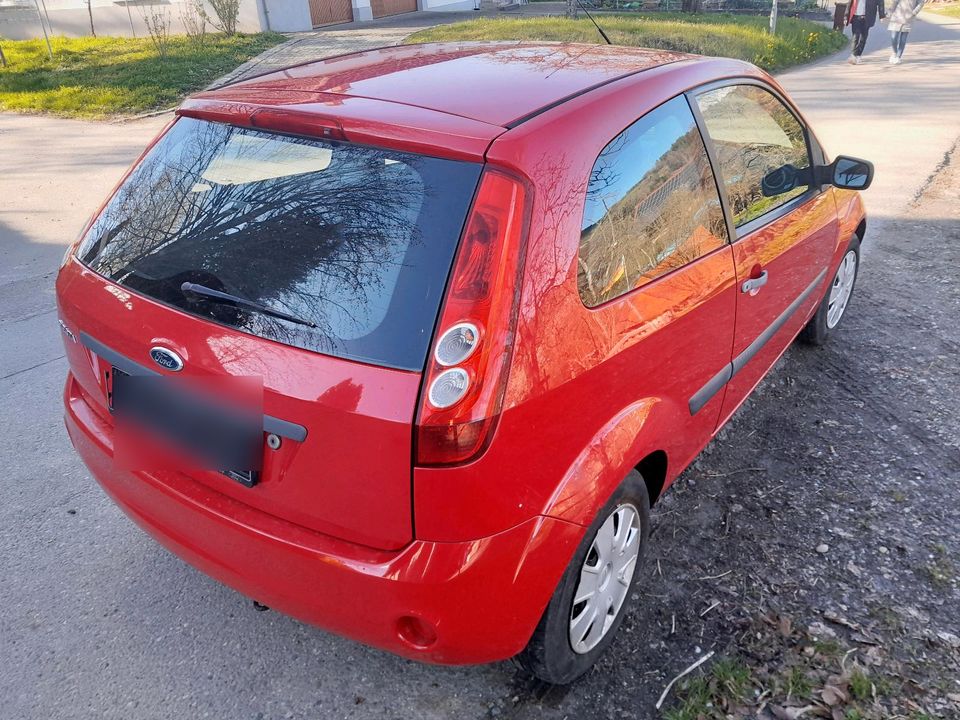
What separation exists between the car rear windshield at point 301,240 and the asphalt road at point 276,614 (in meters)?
1.19

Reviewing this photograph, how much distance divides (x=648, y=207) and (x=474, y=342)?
2.98 feet

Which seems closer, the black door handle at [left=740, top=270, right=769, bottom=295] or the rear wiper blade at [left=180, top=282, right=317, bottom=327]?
the rear wiper blade at [left=180, top=282, right=317, bottom=327]

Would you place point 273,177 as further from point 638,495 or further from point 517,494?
point 638,495

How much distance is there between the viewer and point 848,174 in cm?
359

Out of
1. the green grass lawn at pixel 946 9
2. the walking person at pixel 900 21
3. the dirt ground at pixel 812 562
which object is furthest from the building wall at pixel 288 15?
the green grass lawn at pixel 946 9

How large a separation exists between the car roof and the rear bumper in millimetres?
1129

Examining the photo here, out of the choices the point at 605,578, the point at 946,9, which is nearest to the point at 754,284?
the point at 605,578

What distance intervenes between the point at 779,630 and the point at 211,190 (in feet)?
7.63

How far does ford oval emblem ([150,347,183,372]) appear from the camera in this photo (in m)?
2.03

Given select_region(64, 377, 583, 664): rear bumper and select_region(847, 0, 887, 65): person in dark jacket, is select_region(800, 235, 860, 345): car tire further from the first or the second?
select_region(847, 0, 887, 65): person in dark jacket

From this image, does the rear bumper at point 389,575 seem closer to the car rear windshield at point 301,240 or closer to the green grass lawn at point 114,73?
the car rear windshield at point 301,240

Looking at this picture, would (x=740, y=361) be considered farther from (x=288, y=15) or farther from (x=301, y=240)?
(x=288, y=15)

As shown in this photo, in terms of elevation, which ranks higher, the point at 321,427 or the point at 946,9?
the point at 321,427

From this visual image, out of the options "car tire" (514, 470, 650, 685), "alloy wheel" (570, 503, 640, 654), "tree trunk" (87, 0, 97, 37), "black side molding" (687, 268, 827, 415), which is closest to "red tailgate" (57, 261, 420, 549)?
"car tire" (514, 470, 650, 685)
